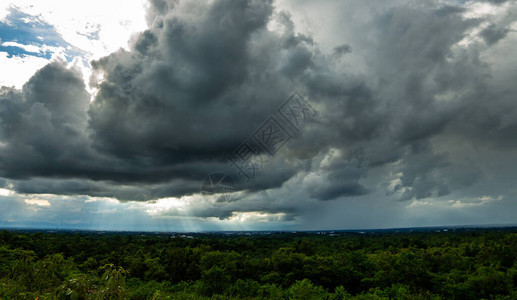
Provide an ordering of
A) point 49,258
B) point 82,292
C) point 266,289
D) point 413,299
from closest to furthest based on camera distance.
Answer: point 82,292
point 49,258
point 413,299
point 266,289

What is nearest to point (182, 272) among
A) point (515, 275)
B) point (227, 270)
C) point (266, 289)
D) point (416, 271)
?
point (227, 270)

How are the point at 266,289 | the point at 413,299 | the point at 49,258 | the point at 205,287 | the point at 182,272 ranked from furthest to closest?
the point at 182,272, the point at 205,287, the point at 266,289, the point at 413,299, the point at 49,258

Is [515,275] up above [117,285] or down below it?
below

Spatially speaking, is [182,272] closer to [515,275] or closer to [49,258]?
[49,258]

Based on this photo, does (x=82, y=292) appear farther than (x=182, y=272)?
No

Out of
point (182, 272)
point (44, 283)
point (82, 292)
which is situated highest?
point (82, 292)

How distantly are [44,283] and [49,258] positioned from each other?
2.67 m

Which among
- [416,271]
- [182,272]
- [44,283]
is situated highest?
[44,283]

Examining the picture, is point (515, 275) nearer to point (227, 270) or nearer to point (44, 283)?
point (227, 270)

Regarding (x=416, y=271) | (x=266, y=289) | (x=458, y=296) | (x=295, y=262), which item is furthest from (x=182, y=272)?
(x=458, y=296)

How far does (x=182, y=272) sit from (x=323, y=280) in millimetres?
26832

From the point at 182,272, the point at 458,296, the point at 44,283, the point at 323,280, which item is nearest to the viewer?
the point at 44,283

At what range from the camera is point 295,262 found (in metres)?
48.6

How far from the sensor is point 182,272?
5500 centimetres
